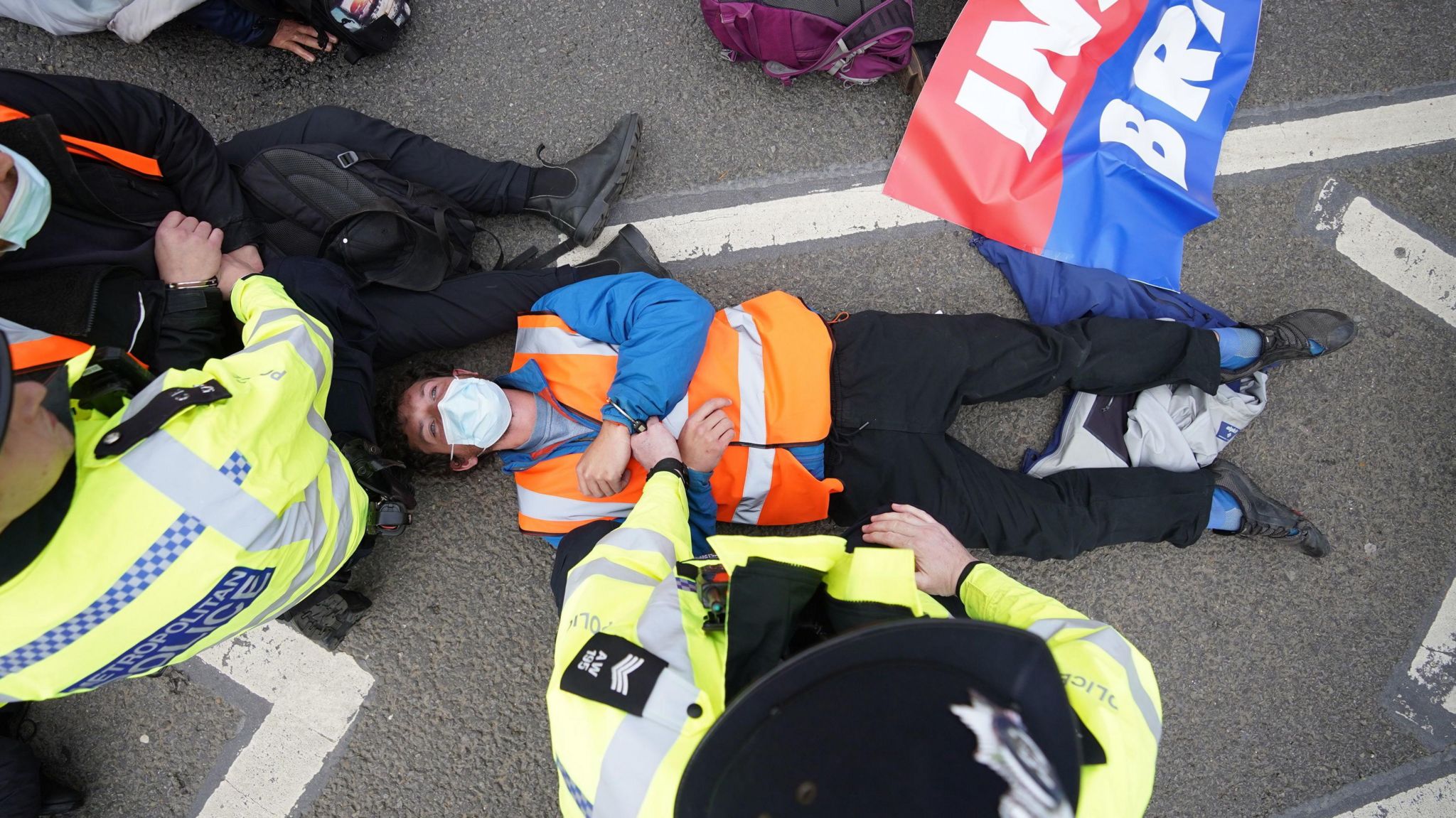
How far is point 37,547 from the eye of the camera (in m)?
1.25

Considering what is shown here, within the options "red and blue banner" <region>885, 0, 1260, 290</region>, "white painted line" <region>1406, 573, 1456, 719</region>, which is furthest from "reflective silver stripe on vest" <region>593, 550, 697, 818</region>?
"white painted line" <region>1406, 573, 1456, 719</region>

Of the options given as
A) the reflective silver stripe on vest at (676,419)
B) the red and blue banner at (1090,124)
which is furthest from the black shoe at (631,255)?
the red and blue banner at (1090,124)

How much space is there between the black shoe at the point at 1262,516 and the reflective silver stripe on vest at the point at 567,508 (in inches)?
80.0

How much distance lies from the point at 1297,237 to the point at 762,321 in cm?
213

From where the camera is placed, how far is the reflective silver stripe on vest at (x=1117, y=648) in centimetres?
147

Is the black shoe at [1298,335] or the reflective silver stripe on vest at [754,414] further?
the black shoe at [1298,335]

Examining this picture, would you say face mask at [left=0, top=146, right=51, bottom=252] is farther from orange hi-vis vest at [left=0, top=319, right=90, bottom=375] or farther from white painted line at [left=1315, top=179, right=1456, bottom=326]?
white painted line at [left=1315, top=179, right=1456, bottom=326]

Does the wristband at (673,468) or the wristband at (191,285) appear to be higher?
the wristband at (191,285)

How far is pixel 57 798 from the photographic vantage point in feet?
8.11

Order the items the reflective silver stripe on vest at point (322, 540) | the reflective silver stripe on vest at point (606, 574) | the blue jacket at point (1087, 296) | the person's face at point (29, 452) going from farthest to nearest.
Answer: the blue jacket at point (1087, 296)
the reflective silver stripe on vest at point (322, 540)
the reflective silver stripe on vest at point (606, 574)
the person's face at point (29, 452)

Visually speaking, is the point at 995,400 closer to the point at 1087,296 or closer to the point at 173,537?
the point at 1087,296

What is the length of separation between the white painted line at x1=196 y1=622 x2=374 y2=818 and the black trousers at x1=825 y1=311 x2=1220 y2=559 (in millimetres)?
1919

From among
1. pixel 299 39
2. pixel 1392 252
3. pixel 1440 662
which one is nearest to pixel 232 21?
pixel 299 39

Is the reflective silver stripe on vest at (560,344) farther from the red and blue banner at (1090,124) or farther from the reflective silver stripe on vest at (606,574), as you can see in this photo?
the red and blue banner at (1090,124)
